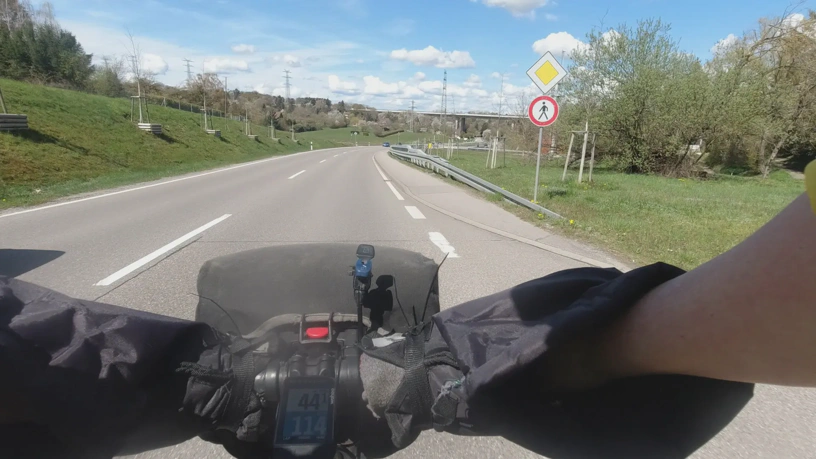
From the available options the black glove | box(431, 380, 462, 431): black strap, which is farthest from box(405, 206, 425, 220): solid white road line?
box(431, 380, 462, 431): black strap

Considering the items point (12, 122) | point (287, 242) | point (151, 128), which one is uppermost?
point (12, 122)

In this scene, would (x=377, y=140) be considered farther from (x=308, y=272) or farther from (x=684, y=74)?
(x=308, y=272)

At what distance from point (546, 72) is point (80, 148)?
19.1m

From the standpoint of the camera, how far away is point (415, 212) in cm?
1158

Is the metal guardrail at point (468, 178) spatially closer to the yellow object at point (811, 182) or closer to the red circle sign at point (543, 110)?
the red circle sign at point (543, 110)

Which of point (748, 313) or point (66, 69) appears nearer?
point (748, 313)

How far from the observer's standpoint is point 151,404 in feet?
3.43

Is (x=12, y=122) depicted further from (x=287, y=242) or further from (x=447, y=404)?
(x=447, y=404)

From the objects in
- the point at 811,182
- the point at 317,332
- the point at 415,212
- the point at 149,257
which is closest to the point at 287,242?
the point at 149,257

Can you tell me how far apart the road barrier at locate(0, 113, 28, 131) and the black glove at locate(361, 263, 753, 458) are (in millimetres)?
21361

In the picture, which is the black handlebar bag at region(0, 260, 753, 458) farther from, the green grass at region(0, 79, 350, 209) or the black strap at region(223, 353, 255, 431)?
the green grass at region(0, 79, 350, 209)

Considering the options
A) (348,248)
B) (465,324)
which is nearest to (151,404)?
(465,324)

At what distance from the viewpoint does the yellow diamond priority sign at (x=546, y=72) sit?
10992 mm

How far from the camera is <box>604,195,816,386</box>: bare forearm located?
0.56 meters
